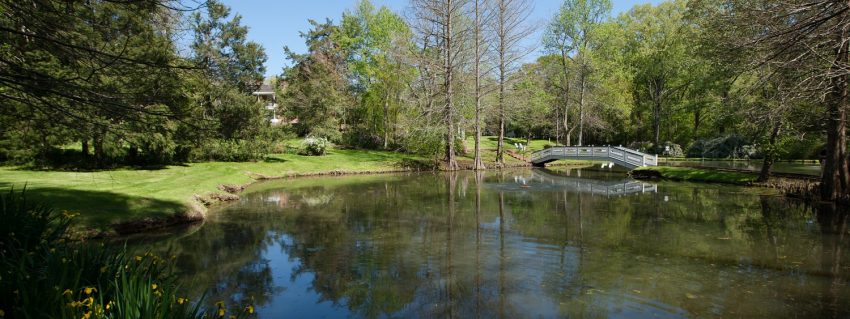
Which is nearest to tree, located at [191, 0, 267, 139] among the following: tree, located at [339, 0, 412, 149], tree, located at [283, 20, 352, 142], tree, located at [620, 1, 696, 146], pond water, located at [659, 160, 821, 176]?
tree, located at [283, 20, 352, 142]

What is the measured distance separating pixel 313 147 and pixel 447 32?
1314cm

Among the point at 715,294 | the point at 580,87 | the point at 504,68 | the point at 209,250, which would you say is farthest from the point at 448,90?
the point at 715,294

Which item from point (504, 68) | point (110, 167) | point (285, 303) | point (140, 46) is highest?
point (504, 68)

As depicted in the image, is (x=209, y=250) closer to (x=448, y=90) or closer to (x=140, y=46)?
(x=140, y=46)

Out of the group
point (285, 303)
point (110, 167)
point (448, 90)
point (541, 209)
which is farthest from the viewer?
point (448, 90)

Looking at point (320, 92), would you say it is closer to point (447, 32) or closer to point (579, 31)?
point (447, 32)

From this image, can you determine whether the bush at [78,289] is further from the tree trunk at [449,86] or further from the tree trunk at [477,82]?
the tree trunk at [477,82]

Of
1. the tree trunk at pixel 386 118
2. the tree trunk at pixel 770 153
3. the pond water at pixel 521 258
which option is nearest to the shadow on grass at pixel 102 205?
the pond water at pixel 521 258

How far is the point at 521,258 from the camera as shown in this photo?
10344 mm

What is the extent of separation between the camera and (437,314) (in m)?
7.23

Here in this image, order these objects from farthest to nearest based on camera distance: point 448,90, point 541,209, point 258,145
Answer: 1. point 448,90
2. point 258,145
3. point 541,209

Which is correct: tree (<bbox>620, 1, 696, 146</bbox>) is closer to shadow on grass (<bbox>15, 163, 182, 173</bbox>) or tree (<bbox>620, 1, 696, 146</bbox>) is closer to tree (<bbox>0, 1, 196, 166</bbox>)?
shadow on grass (<bbox>15, 163, 182, 173</bbox>)

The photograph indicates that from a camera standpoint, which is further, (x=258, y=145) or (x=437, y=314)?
(x=258, y=145)

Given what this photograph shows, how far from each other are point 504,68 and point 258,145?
2013 cm
